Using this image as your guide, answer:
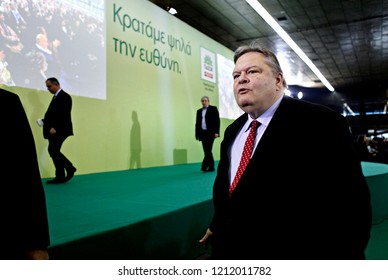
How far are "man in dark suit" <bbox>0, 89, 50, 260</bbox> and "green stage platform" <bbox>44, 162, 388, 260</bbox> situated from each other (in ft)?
1.55

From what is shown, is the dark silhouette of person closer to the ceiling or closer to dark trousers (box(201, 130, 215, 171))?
dark trousers (box(201, 130, 215, 171))

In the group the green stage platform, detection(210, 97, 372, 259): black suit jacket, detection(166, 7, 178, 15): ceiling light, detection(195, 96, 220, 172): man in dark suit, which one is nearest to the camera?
detection(210, 97, 372, 259): black suit jacket

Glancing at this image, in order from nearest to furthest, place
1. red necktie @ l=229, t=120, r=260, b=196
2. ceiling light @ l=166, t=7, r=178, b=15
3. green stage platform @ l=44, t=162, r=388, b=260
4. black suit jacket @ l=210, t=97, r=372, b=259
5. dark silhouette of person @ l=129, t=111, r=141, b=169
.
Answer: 1. black suit jacket @ l=210, t=97, r=372, b=259
2. red necktie @ l=229, t=120, r=260, b=196
3. green stage platform @ l=44, t=162, r=388, b=260
4. dark silhouette of person @ l=129, t=111, r=141, b=169
5. ceiling light @ l=166, t=7, r=178, b=15

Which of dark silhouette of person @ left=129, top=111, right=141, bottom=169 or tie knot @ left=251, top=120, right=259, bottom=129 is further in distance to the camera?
dark silhouette of person @ left=129, top=111, right=141, bottom=169

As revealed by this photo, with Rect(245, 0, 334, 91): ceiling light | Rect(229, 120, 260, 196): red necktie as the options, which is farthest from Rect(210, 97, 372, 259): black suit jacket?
Rect(245, 0, 334, 91): ceiling light

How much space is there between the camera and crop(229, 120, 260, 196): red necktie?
1084mm

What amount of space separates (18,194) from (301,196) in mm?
762

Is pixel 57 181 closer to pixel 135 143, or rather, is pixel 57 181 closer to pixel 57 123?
pixel 57 123

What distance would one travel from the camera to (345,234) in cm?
87

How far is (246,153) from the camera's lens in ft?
3.58

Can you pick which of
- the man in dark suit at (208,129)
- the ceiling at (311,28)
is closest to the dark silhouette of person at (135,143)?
the man in dark suit at (208,129)

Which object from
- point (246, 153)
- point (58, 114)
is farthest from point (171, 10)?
point (246, 153)

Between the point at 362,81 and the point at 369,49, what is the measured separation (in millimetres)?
5077

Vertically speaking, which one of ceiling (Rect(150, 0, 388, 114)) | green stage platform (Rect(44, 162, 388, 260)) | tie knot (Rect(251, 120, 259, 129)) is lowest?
green stage platform (Rect(44, 162, 388, 260))
